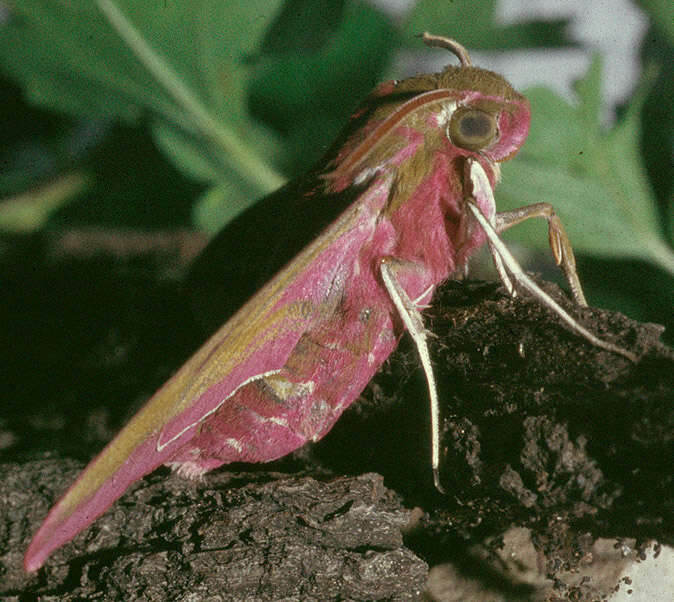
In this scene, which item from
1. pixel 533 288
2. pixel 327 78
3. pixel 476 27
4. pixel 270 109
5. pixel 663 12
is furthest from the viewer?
pixel 270 109

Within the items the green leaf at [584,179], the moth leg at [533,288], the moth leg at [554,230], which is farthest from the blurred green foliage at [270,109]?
the moth leg at [533,288]

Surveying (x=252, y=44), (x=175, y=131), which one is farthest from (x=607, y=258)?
(x=175, y=131)

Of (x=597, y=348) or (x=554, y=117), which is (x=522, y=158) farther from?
(x=597, y=348)

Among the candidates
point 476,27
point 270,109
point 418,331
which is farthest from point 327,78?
point 418,331

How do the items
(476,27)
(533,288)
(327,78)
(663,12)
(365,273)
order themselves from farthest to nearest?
(327,78)
(476,27)
(663,12)
(365,273)
(533,288)

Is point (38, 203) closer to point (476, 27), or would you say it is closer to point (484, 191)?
point (476, 27)

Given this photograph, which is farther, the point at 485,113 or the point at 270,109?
the point at 270,109
